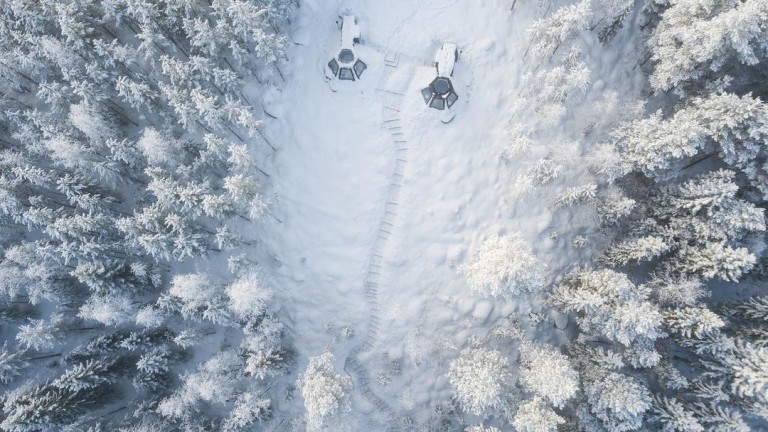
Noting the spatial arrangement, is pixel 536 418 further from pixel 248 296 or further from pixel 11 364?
pixel 11 364

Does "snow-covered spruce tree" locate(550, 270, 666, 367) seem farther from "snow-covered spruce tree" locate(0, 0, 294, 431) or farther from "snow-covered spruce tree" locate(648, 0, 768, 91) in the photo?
"snow-covered spruce tree" locate(0, 0, 294, 431)

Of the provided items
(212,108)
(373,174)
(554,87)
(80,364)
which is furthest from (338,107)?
(80,364)

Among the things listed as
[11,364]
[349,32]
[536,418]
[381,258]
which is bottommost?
[11,364]

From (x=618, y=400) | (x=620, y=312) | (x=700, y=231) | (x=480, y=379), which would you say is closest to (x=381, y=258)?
(x=480, y=379)

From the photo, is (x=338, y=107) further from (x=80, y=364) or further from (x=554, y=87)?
(x=80, y=364)

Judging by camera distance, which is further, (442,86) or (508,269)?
(442,86)

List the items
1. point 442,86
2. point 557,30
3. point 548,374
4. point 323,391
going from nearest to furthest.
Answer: point 323,391, point 548,374, point 557,30, point 442,86

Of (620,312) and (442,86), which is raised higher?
(442,86)

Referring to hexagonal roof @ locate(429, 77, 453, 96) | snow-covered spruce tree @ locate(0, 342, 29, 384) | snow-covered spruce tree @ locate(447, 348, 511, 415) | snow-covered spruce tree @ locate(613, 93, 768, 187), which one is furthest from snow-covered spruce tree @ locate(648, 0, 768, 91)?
snow-covered spruce tree @ locate(0, 342, 29, 384)
